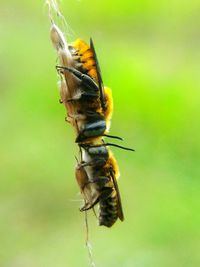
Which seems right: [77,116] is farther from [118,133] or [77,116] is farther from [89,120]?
[118,133]

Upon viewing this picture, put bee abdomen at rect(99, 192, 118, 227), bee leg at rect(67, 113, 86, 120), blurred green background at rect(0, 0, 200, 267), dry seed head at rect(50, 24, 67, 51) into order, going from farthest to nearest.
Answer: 1. blurred green background at rect(0, 0, 200, 267)
2. bee abdomen at rect(99, 192, 118, 227)
3. bee leg at rect(67, 113, 86, 120)
4. dry seed head at rect(50, 24, 67, 51)

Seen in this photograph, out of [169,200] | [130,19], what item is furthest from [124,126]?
[130,19]

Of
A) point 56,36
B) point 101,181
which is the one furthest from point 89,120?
point 56,36

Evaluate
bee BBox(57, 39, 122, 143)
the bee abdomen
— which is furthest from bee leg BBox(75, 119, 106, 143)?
the bee abdomen

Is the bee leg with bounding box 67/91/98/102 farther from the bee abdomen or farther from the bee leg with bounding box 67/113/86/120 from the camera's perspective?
the bee abdomen

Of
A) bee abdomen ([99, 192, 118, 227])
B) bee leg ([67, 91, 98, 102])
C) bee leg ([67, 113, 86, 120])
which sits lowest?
bee abdomen ([99, 192, 118, 227])

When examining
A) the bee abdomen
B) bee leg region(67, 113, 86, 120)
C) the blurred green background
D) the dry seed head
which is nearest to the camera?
the dry seed head

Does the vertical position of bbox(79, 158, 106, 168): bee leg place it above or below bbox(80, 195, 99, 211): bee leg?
above
